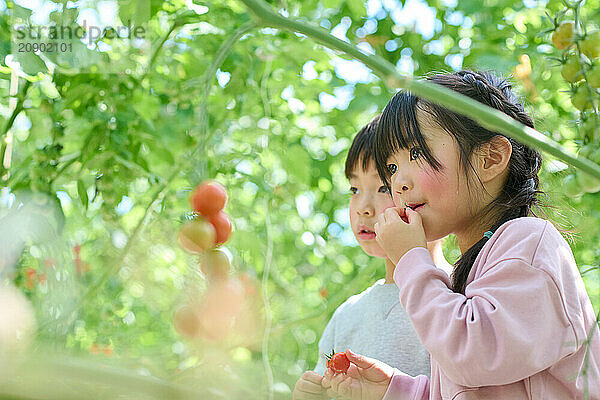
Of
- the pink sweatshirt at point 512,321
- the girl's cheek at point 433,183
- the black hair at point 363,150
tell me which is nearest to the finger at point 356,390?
the pink sweatshirt at point 512,321

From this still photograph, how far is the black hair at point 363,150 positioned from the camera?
1.17 meters

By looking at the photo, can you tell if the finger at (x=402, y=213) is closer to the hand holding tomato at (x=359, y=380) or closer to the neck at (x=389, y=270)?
the hand holding tomato at (x=359, y=380)

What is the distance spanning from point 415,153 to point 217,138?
990 millimetres

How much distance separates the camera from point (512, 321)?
66 centimetres

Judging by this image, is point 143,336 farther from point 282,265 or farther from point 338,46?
point 338,46

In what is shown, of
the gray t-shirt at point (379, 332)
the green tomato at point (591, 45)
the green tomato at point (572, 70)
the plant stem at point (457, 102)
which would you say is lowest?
the gray t-shirt at point (379, 332)

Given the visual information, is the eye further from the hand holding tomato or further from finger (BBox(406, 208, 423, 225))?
the hand holding tomato

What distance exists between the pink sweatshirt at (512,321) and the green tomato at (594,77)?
0.16 metres

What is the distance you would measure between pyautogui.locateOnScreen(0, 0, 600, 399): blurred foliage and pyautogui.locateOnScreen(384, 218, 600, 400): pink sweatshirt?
0.16m

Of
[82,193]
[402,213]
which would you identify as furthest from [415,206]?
[82,193]

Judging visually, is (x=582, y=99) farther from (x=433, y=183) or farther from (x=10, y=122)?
(x=10, y=122)

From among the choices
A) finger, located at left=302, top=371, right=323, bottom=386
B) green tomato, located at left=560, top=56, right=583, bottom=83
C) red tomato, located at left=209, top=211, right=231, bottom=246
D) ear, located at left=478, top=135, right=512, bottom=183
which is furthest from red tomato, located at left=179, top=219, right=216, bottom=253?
green tomato, located at left=560, top=56, right=583, bottom=83

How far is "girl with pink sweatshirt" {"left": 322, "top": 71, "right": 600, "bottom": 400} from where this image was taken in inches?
26.3

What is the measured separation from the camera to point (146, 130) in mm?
1328
